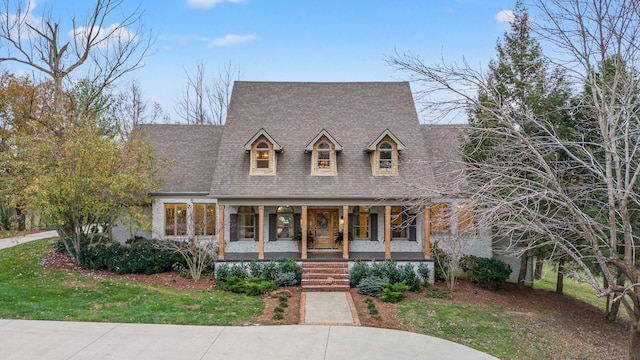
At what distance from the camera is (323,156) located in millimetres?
16672

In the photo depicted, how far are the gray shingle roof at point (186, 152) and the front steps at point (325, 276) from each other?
652 cm

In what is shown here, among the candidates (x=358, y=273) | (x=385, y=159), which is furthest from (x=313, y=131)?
(x=358, y=273)

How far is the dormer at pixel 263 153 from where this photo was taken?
1609cm

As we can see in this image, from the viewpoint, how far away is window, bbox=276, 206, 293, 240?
17.0 metres

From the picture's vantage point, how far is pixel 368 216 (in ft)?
55.8

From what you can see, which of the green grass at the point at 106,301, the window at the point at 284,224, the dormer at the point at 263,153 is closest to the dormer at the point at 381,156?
the dormer at the point at 263,153

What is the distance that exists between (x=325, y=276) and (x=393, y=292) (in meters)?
2.88

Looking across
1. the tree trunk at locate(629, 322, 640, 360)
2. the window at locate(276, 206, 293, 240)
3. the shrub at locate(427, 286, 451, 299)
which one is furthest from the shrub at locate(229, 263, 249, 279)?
the tree trunk at locate(629, 322, 640, 360)

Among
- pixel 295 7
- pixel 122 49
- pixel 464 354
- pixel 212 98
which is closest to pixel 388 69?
pixel 464 354

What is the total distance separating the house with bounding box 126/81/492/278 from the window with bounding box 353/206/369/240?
0.05m

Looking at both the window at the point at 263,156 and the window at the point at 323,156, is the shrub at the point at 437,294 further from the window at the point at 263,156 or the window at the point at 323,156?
the window at the point at 263,156

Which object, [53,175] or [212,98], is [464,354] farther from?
[212,98]

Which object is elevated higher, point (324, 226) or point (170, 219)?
point (170, 219)

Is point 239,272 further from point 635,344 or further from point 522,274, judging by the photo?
point 522,274
